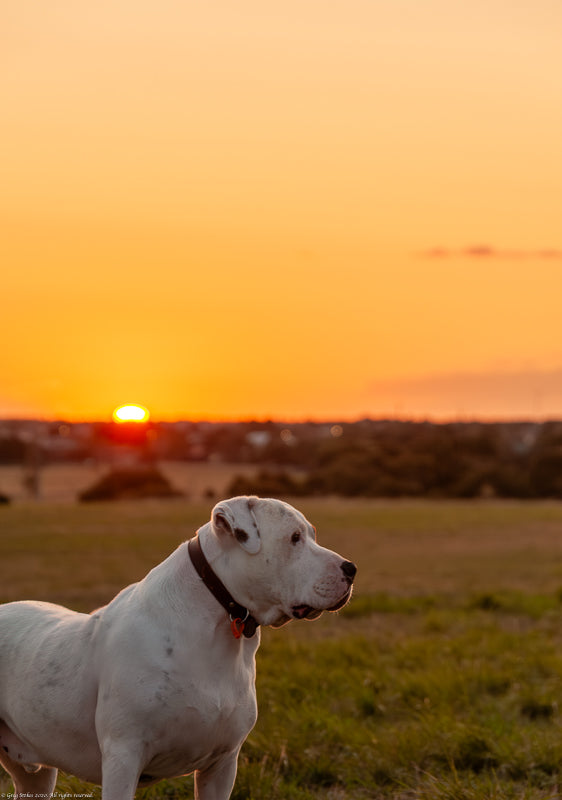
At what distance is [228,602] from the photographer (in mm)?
4715

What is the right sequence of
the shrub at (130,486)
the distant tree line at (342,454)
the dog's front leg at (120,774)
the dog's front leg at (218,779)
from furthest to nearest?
1. the distant tree line at (342,454)
2. the shrub at (130,486)
3. the dog's front leg at (218,779)
4. the dog's front leg at (120,774)

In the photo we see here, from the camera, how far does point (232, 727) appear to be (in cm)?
473

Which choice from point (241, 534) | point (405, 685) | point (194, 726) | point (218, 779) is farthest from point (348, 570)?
point (405, 685)

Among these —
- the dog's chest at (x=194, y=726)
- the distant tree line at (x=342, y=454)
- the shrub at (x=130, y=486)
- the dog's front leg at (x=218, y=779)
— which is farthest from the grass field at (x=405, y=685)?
the distant tree line at (x=342, y=454)

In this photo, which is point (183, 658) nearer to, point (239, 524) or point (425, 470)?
point (239, 524)

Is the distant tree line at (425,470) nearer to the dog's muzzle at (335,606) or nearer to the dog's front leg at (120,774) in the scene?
the dog's muzzle at (335,606)

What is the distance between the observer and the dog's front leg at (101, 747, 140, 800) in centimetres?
453

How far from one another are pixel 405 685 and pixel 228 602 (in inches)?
196

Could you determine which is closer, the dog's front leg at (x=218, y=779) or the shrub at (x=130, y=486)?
the dog's front leg at (x=218, y=779)

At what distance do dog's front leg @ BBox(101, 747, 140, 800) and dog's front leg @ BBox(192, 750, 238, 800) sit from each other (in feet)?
1.70

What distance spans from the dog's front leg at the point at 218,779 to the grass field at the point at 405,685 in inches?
48.2

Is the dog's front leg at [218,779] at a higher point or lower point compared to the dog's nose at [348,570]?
lower

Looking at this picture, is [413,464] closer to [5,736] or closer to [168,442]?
[168,442]

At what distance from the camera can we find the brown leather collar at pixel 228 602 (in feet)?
15.4
